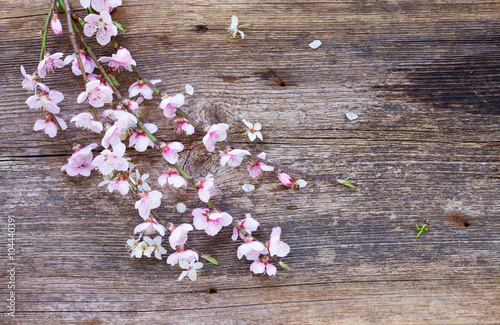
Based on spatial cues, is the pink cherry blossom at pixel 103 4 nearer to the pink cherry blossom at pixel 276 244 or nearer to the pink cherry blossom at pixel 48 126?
the pink cherry blossom at pixel 48 126

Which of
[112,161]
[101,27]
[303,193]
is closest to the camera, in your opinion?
[112,161]

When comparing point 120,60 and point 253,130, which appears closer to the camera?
point 120,60

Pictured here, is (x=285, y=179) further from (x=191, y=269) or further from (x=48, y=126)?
(x=48, y=126)

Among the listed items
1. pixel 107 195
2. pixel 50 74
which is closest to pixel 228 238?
pixel 107 195

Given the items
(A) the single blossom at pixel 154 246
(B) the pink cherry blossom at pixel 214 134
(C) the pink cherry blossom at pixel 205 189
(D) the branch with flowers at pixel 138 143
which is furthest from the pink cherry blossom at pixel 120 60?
(A) the single blossom at pixel 154 246

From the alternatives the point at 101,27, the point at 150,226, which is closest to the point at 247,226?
the point at 150,226

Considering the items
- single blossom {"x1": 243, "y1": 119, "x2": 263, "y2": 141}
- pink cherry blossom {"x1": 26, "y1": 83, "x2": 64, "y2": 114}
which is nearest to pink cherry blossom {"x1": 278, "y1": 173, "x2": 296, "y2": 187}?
single blossom {"x1": 243, "y1": 119, "x2": 263, "y2": 141}

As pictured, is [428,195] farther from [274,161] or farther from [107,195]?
[107,195]
